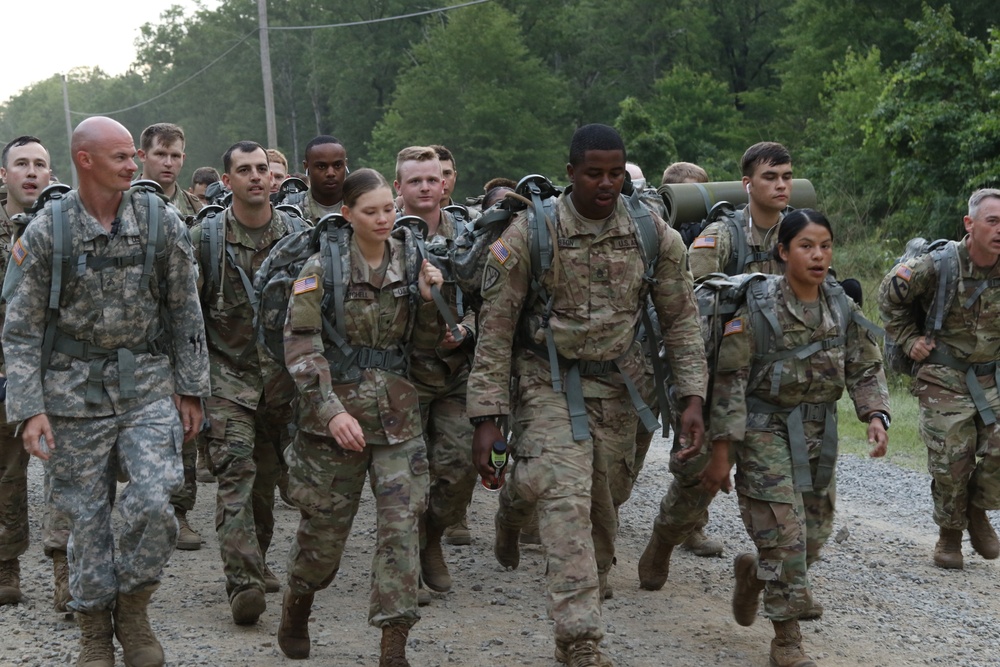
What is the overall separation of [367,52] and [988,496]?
5923cm

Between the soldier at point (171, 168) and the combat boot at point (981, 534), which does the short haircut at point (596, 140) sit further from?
the combat boot at point (981, 534)

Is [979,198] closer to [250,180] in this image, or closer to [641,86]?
[250,180]

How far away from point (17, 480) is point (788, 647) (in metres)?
4.41

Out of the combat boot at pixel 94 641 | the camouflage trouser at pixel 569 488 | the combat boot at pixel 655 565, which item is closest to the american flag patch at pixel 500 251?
the camouflage trouser at pixel 569 488

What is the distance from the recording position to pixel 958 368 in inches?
314

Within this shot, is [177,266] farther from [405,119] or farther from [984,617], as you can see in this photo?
[405,119]

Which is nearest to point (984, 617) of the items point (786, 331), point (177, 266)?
point (786, 331)

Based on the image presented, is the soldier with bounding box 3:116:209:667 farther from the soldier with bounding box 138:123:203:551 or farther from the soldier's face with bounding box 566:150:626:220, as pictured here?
the soldier with bounding box 138:123:203:551

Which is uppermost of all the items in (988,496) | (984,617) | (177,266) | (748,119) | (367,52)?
(367,52)

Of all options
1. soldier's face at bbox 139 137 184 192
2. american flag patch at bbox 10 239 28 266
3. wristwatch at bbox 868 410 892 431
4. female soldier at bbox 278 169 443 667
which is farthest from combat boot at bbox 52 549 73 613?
wristwatch at bbox 868 410 892 431

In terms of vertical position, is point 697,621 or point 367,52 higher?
point 367,52

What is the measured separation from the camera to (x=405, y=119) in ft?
177

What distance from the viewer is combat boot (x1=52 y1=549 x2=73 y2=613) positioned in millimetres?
6777

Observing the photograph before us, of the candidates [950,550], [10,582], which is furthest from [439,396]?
[950,550]
